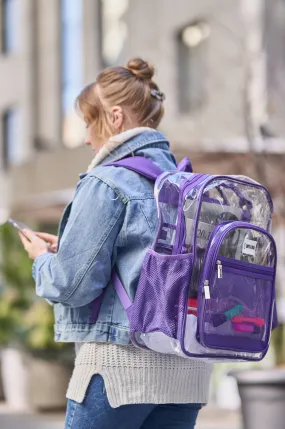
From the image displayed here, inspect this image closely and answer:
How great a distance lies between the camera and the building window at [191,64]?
59.5ft

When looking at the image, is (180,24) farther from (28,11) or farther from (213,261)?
(213,261)

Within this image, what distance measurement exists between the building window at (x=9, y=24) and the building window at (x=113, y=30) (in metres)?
5.14

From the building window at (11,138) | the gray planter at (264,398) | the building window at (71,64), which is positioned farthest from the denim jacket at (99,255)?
the building window at (11,138)

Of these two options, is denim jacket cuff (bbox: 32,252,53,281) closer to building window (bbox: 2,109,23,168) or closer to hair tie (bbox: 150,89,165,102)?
hair tie (bbox: 150,89,165,102)

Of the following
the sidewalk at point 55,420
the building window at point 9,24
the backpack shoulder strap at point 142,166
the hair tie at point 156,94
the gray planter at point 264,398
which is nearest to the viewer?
the backpack shoulder strap at point 142,166

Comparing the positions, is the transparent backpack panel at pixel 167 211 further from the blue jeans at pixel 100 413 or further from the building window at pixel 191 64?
the building window at pixel 191 64

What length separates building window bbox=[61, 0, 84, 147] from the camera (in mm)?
23672

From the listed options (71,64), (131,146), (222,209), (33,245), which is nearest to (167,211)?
(222,209)

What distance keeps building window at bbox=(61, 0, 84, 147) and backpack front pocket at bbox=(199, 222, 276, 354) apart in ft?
66.6

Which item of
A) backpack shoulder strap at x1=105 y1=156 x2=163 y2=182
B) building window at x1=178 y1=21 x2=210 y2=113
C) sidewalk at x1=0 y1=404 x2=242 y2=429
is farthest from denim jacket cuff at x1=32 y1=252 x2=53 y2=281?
building window at x1=178 y1=21 x2=210 y2=113

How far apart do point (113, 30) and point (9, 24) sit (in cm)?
648

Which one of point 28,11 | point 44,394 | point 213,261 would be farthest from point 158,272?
point 28,11

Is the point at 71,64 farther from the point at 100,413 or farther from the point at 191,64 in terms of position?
the point at 100,413

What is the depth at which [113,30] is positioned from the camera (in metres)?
21.6
